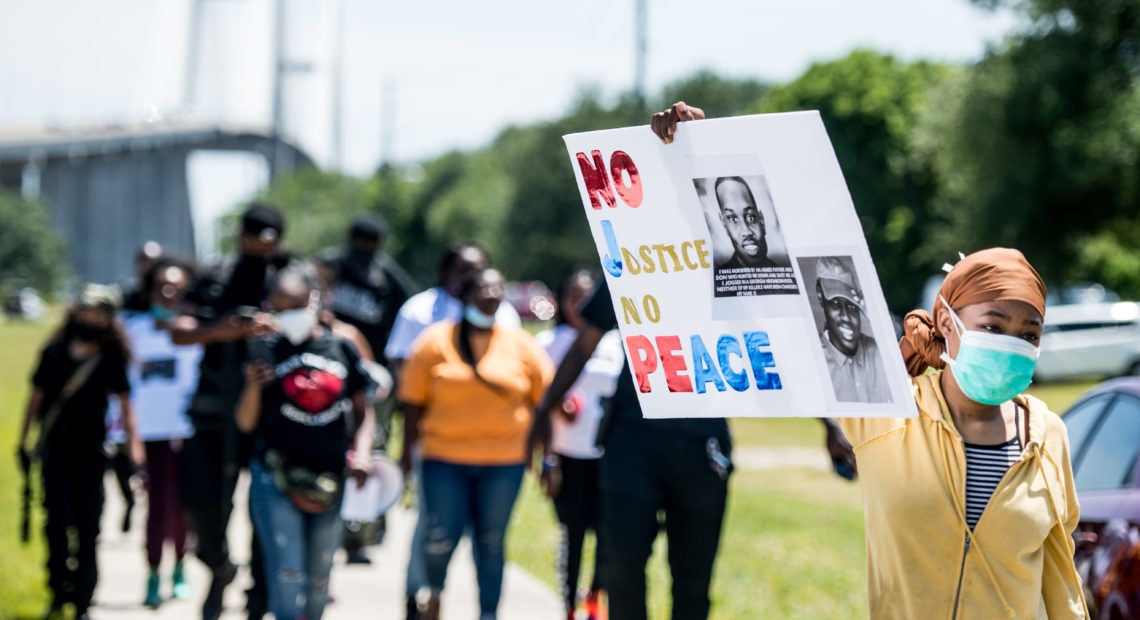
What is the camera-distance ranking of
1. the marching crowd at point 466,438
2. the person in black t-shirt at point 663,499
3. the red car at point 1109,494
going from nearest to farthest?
the marching crowd at point 466,438
the red car at point 1109,494
the person in black t-shirt at point 663,499

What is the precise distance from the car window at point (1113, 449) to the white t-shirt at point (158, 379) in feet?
17.0

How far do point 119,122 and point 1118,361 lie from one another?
367 ft

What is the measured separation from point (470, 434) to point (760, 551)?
211 inches

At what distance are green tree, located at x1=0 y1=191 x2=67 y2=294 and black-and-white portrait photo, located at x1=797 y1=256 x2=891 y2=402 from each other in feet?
351

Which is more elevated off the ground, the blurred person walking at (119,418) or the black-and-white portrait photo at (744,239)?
Answer: the black-and-white portrait photo at (744,239)

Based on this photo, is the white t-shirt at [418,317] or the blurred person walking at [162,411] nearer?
the blurred person walking at [162,411]

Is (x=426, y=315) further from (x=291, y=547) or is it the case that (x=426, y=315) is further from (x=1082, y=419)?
(x=1082, y=419)

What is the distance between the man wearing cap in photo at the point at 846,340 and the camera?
3.64 m

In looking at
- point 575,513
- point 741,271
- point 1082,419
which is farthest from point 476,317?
point 741,271

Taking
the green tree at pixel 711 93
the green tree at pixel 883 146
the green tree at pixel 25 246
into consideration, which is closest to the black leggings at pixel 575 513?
the green tree at pixel 883 146

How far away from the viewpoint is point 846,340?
146 inches

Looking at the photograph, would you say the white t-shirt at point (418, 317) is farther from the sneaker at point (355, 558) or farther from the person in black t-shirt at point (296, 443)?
the person in black t-shirt at point (296, 443)

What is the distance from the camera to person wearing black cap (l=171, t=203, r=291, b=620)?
7488 millimetres

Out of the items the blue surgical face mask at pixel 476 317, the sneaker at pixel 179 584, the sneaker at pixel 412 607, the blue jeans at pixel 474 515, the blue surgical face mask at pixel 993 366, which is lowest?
the sneaker at pixel 179 584
